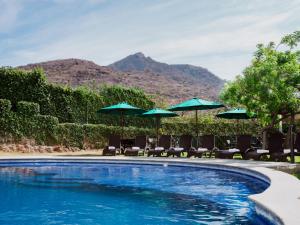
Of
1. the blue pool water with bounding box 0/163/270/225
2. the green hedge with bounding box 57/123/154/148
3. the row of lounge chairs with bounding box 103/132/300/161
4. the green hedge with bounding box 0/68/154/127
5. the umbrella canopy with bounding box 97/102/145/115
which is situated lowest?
the blue pool water with bounding box 0/163/270/225

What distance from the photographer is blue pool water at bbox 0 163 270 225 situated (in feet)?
19.4

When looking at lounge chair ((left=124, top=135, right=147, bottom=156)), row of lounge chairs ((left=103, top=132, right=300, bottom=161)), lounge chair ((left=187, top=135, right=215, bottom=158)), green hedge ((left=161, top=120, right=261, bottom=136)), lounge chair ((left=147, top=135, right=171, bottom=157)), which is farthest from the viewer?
green hedge ((left=161, top=120, right=261, bottom=136))

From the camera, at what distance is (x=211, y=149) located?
1573 cm

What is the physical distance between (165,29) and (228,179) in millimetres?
12816

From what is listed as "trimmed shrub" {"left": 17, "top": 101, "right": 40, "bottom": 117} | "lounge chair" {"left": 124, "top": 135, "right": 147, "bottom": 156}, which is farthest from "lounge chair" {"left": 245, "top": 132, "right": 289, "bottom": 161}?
"trimmed shrub" {"left": 17, "top": 101, "right": 40, "bottom": 117}

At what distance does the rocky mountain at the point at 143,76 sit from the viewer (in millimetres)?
73875

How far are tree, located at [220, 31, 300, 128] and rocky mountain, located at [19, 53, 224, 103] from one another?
158 feet

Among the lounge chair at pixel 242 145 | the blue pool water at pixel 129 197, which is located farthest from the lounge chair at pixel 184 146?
the blue pool water at pixel 129 197

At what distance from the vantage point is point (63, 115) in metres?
21.1

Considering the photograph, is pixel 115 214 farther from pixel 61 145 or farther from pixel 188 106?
pixel 61 145

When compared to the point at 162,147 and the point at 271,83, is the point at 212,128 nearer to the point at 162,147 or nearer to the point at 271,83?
the point at 162,147

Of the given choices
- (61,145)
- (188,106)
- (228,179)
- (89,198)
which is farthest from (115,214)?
(61,145)

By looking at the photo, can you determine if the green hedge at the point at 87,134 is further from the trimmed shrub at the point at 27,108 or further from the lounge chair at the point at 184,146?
the lounge chair at the point at 184,146

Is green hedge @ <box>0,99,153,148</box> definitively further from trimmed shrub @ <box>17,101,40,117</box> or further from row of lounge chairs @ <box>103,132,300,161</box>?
row of lounge chairs @ <box>103,132,300,161</box>
